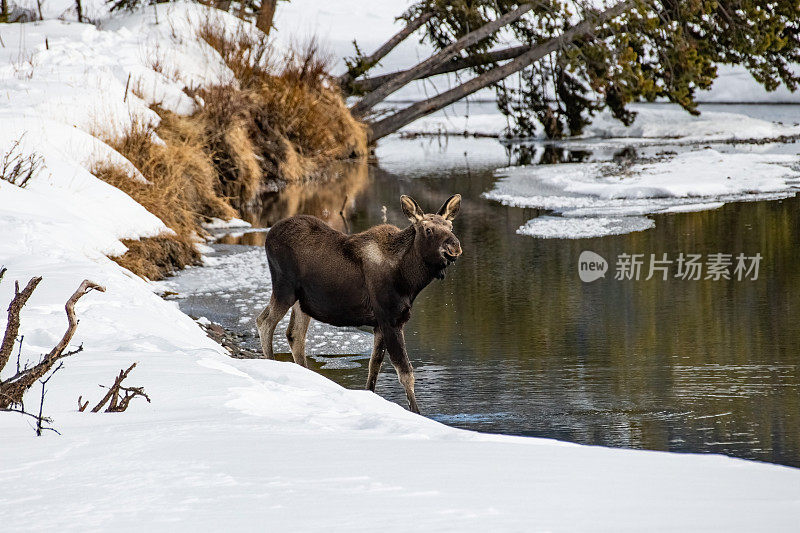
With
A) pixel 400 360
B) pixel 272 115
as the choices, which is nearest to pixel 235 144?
pixel 272 115

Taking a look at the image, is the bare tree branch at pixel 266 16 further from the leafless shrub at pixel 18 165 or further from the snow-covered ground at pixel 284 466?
the snow-covered ground at pixel 284 466

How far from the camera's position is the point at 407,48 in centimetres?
5253

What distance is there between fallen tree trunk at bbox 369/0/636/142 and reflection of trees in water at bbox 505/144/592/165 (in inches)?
69.3

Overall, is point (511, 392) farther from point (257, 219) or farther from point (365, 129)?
point (365, 129)

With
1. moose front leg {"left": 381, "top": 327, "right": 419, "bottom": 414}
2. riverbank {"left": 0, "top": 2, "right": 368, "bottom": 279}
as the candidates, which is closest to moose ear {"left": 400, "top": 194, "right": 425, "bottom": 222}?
moose front leg {"left": 381, "top": 327, "right": 419, "bottom": 414}

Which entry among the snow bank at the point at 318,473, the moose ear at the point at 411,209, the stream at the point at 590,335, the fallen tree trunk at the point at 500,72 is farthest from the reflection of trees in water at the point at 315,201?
the snow bank at the point at 318,473

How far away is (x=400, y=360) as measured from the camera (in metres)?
6.86

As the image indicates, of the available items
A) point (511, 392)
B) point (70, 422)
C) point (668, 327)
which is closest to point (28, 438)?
point (70, 422)

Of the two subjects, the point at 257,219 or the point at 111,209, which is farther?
the point at 257,219

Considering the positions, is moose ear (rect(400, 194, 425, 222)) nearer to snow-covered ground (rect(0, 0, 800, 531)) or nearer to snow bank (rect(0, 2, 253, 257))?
snow-covered ground (rect(0, 0, 800, 531))

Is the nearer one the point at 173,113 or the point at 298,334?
the point at 298,334

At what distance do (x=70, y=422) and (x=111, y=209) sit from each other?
24.9 ft

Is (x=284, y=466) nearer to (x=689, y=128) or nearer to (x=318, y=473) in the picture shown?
(x=318, y=473)

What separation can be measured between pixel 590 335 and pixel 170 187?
22.3ft
